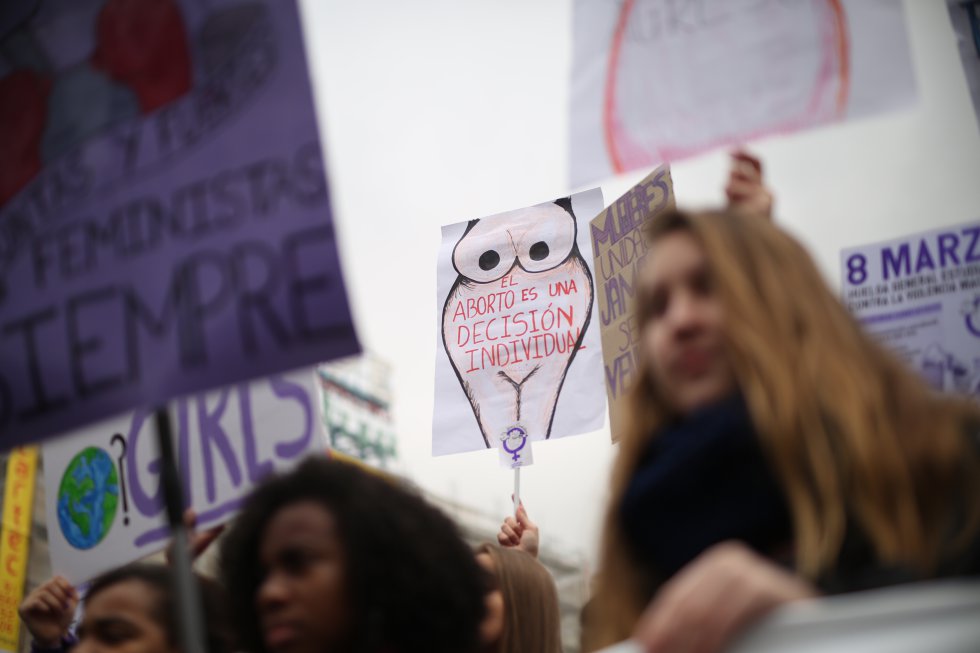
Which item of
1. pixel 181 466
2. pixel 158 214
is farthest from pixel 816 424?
pixel 181 466

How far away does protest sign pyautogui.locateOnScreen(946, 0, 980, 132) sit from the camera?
3762mm

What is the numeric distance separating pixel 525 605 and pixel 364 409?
112ft

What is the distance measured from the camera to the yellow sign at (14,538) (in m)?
4.84

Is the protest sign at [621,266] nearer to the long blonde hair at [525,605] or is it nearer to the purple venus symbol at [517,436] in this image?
the purple venus symbol at [517,436]

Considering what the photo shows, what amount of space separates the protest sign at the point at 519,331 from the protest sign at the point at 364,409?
26859mm

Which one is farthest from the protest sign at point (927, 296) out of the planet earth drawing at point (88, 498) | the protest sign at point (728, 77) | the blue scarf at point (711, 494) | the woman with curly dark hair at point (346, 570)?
the planet earth drawing at point (88, 498)

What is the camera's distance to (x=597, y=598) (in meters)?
1.61

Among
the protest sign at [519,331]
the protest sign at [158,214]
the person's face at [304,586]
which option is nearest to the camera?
the person's face at [304,586]

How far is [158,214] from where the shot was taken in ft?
7.61

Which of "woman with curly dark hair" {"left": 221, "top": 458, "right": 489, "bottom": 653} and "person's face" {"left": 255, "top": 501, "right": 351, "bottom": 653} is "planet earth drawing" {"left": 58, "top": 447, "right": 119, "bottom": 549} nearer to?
"woman with curly dark hair" {"left": 221, "top": 458, "right": 489, "bottom": 653}

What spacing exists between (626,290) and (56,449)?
2241 millimetres

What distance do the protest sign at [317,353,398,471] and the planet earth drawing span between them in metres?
27.2

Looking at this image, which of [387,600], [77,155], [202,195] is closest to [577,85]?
[202,195]

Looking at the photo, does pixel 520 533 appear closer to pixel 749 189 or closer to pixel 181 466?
pixel 181 466
